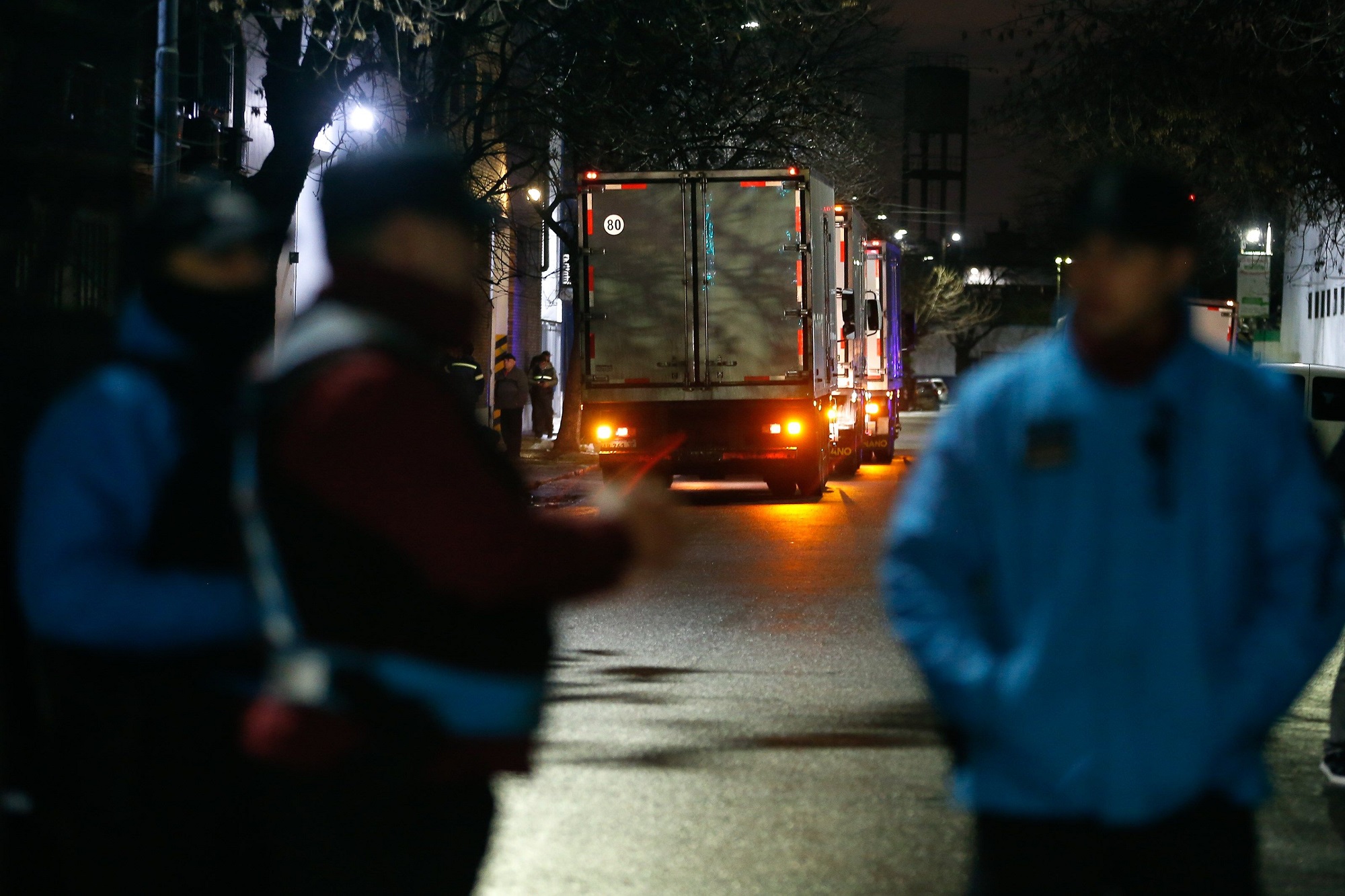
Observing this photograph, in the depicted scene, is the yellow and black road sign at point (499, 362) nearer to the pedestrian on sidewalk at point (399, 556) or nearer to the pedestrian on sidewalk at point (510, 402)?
the pedestrian on sidewalk at point (510, 402)

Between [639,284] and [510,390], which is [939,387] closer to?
[510,390]

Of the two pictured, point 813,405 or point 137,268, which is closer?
point 137,268

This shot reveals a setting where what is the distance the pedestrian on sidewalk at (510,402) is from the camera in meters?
30.2

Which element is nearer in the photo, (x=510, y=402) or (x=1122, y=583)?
(x=1122, y=583)

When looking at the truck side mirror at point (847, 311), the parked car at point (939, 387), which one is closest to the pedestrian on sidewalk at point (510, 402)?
the truck side mirror at point (847, 311)

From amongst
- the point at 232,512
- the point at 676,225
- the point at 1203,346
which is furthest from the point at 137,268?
the point at 676,225

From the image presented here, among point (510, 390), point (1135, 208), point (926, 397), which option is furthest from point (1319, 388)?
point (926, 397)

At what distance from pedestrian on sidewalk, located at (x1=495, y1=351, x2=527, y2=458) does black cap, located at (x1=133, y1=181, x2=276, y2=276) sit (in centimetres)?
2680

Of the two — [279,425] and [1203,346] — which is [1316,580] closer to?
[1203,346]

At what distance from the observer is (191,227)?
2.96 meters

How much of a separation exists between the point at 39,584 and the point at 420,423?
2.50 feet

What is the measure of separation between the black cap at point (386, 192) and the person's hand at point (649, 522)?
485 mm

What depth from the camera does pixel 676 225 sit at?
68.8ft

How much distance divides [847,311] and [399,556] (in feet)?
72.1
